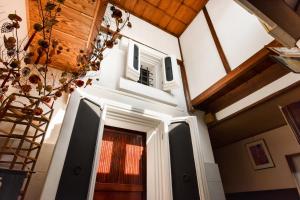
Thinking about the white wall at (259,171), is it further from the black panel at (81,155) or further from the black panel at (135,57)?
the black panel at (81,155)

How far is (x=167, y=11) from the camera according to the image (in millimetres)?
4539

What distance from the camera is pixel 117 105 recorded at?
8.61ft

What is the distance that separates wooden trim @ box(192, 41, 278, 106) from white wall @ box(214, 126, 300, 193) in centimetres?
194

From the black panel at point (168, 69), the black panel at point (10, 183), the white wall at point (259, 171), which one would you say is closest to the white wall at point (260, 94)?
the black panel at point (168, 69)

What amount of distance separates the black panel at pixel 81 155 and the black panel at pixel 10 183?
0.72m

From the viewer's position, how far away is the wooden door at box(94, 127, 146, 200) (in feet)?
8.20

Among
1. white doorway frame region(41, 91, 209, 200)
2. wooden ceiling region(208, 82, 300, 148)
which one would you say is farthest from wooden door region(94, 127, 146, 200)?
wooden ceiling region(208, 82, 300, 148)

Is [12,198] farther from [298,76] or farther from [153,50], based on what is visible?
[153,50]

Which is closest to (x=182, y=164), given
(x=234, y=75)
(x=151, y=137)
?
(x=151, y=137)

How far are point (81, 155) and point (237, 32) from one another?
2966 mm

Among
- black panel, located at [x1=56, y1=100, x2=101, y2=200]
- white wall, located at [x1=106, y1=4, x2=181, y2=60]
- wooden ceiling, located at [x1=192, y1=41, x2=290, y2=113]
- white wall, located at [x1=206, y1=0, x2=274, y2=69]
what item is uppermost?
white wall, located at [x1=106, y1=4, x2=181, y2=60]

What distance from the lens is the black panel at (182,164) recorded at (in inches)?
94.4

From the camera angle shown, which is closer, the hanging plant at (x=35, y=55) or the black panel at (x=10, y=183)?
the black panel at (x=10, y=183)

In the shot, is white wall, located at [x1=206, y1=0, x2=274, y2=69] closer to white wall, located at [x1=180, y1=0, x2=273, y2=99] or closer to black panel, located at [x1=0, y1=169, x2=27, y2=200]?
white wall, located at [x1=180, y1=0, x2=273, y2=99]
